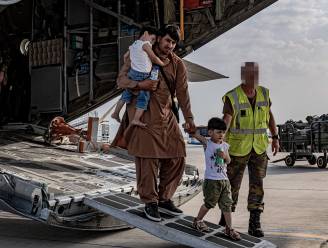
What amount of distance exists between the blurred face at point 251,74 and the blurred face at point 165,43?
88cm

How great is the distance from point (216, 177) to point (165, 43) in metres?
1.27

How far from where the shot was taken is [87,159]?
7.15 m

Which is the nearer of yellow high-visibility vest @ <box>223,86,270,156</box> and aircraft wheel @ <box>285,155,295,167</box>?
yellow high-visibility vest @ <box>223,86,270,156</box>

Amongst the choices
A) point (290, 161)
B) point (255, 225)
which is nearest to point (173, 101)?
point (255, 225)

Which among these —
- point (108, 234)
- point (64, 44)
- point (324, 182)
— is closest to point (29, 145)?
point (64, 44)

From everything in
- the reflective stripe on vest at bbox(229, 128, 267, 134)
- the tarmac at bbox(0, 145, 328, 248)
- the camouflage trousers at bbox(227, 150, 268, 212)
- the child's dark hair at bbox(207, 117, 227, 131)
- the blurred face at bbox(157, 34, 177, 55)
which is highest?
the blurred face at bbox(157, 34, 177, 55)

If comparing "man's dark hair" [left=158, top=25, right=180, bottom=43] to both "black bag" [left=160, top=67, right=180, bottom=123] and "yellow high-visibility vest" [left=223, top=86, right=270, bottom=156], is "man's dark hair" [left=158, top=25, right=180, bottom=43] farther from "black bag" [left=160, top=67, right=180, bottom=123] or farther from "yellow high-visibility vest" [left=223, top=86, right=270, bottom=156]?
"yellow high-visibility vest" [left=223, top=86, right=270, bottom=156]

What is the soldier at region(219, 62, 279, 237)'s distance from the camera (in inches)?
195

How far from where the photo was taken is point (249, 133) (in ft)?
16.3

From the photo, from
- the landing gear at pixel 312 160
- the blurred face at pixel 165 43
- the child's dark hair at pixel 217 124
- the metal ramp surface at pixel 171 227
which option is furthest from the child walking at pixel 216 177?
the landing gear at pixel 312 160

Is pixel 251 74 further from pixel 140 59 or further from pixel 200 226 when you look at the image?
pixel 200 226

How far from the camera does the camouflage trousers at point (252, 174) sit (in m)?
4.98

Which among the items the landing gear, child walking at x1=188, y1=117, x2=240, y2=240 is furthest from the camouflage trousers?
the landing gear

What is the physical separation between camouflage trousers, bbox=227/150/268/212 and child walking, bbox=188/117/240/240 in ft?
1.69
